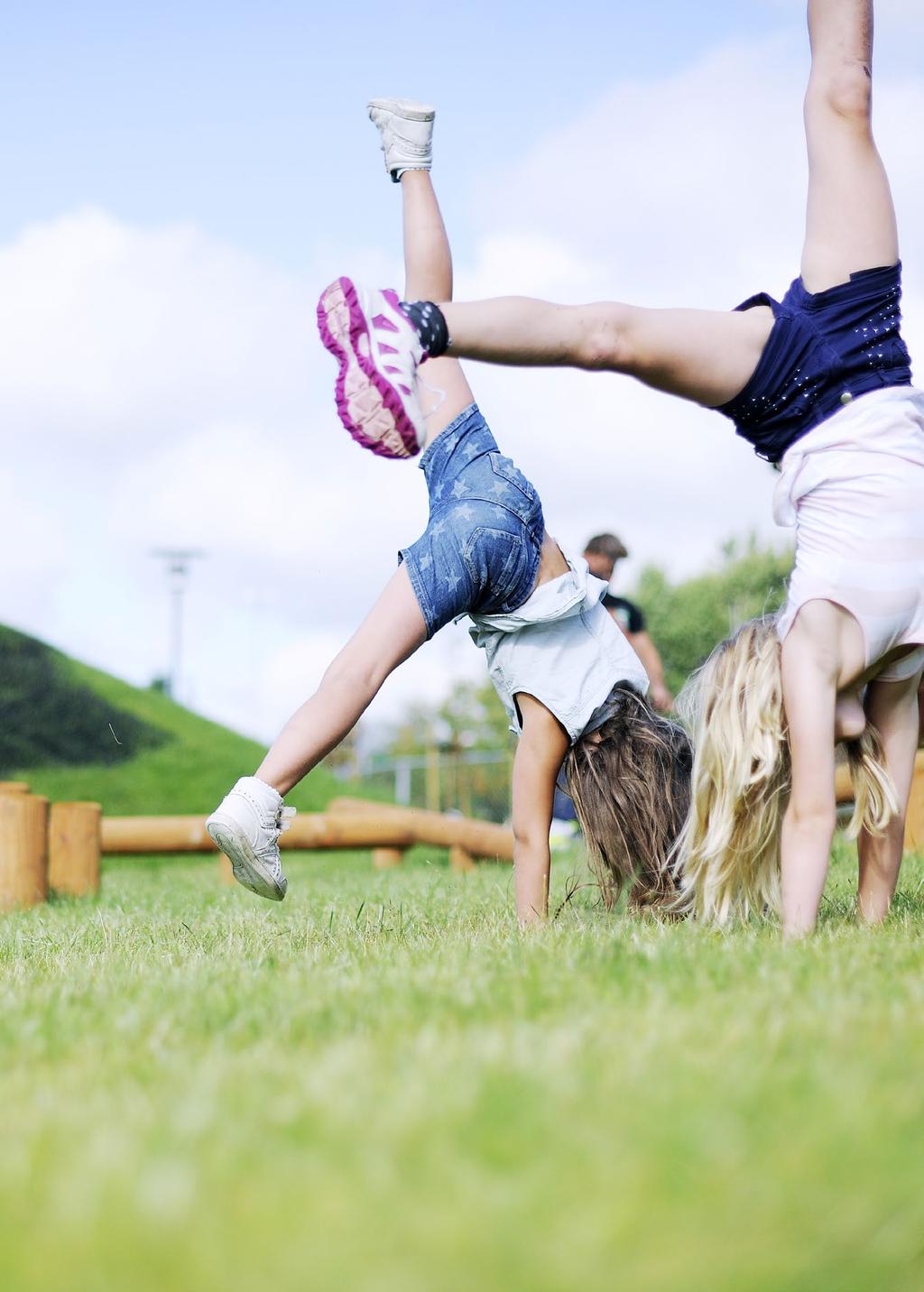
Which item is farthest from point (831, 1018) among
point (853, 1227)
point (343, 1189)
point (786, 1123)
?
point (343, 1189)

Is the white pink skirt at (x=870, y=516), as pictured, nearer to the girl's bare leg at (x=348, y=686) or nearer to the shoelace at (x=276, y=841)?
the girl's bare leg at (x=348, y=686)

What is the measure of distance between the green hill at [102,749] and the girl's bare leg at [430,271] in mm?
14056

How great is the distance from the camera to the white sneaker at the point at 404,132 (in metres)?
4.48

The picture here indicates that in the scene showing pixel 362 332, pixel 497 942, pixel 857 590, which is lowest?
pixel 497 942

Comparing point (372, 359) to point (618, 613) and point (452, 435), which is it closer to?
point (452, 435)

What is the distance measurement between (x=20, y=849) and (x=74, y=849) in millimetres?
1048

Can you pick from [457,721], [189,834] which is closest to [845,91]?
[189,834]

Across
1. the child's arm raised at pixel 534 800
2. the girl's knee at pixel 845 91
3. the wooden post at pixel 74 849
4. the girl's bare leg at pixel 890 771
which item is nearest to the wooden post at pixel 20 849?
the wooden post at pixel 74 849

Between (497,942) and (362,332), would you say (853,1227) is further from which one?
(362,332)

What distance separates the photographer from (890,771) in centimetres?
402

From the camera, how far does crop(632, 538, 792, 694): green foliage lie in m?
40.4

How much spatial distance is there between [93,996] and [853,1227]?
5.85 ft

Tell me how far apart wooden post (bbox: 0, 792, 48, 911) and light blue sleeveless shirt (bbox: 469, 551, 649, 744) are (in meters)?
3.43

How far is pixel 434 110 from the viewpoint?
4.54m
